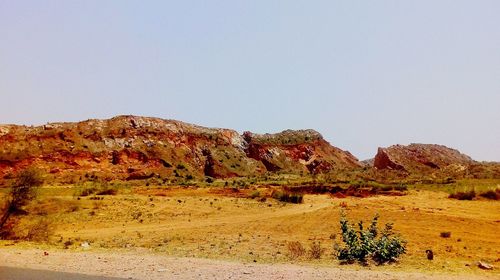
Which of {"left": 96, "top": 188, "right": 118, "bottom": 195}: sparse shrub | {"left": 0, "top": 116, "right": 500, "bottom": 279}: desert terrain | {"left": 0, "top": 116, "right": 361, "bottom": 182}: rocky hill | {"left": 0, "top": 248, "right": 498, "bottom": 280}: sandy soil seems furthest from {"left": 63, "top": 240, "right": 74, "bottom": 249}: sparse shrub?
{"left": 0, "top": 116, "right": 361, "bottom": 182}: rocky hill

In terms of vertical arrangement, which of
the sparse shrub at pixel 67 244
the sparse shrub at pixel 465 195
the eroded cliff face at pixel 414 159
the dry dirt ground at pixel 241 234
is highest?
the eroded cliff face at pixel 414 159

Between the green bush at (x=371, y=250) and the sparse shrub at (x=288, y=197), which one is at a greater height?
the sparse shrub at (x=288, y=197)

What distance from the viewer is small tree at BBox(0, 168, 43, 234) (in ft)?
74.9

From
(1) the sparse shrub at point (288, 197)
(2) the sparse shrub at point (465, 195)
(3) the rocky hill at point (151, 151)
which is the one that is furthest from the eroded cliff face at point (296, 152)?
(2) the sparse shrub at point (465, 195)

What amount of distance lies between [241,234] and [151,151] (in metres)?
57.5

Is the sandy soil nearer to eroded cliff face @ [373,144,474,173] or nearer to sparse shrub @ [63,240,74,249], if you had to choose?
sparse shrub @ [63,240,74,249]

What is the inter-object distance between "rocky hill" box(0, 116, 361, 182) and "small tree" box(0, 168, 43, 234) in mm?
39255

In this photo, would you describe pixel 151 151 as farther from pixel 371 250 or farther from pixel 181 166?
pixel 371 250

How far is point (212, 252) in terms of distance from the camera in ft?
58.2

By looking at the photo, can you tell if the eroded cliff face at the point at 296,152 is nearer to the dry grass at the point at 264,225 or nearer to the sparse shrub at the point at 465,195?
the dry grass at the point at 264,225

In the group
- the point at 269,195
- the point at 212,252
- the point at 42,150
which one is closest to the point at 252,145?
the point at 42,150

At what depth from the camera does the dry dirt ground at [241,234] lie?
Answer: 48.4 ft

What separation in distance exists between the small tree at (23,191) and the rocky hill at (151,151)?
1545 inches

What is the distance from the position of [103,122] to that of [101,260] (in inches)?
2704
